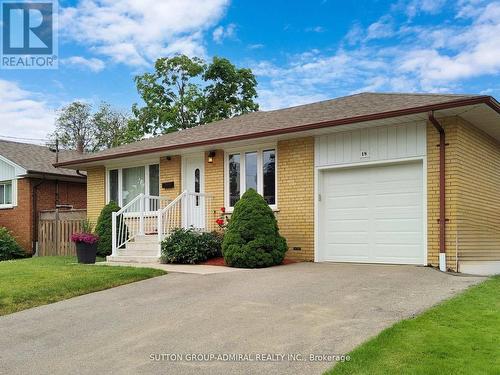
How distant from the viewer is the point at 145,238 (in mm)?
12641

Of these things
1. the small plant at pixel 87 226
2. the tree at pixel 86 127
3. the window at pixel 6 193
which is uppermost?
the tree at pixel 86 127

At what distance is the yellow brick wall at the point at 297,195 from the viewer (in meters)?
11.3

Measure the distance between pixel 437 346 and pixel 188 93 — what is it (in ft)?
97.8

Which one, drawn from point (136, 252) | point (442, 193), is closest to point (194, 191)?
point (136, 252)

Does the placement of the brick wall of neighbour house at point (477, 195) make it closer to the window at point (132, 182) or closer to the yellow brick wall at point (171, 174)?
the yellow brick wall at point (171, 174)

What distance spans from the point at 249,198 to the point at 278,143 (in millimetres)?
2003

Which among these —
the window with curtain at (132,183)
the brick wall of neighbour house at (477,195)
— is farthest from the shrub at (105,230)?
the brick wall of neighbour house at (477,195)

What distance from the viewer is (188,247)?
11297mm

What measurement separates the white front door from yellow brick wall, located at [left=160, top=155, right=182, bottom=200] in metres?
0.19

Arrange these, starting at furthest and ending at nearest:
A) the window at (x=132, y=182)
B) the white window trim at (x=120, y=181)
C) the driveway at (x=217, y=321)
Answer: the white window trim at (x=120, y=181) < the window at (x=132, y=182) < the driveway at (x=217, y=321)


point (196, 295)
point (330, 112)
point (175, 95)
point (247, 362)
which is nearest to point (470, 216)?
point (330, 112)

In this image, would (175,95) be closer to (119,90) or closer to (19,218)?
(119,90)

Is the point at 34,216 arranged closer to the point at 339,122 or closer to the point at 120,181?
the point at 120,181

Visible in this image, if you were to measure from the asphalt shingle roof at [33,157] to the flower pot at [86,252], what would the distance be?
7.99 metres
